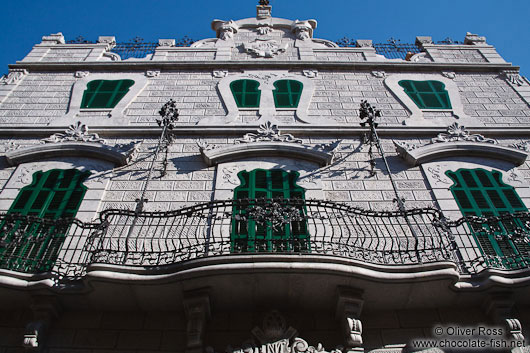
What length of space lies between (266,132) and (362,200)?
9.08ft

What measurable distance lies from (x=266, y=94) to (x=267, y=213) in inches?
212

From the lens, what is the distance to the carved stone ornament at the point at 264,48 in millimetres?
13500

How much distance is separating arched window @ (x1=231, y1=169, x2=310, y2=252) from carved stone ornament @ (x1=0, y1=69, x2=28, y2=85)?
7.29 meters

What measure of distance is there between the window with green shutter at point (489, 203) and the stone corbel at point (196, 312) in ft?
14.1

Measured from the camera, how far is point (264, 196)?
851 cm

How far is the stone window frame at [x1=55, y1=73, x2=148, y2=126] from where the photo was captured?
10766 millimetres

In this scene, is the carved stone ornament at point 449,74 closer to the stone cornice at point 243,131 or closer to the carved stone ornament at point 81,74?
the stone cornice at point 243,131

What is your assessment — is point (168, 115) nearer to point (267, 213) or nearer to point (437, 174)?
point (267, 213)

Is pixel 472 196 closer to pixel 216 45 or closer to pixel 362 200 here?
pixel 362 200

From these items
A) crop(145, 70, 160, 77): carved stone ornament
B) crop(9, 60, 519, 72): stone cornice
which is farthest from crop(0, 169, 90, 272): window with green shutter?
crop(9, 60, 519, 72): stone cornice

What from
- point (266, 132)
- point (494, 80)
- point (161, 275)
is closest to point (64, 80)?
point (266, 132)

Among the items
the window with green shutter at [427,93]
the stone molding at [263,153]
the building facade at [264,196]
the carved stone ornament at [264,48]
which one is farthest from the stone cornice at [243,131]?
the carved stone ornament at [264,48]

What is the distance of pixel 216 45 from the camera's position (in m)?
14.2

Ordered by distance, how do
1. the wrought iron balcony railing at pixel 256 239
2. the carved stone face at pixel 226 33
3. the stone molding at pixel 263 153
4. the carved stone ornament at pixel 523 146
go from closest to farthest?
the wrought iron balcony railing at pixel 256 239
the stone molding at pixel 263 153
the carved stone ornament at pixel 523 146
the carved stone face at pixel 226 33
